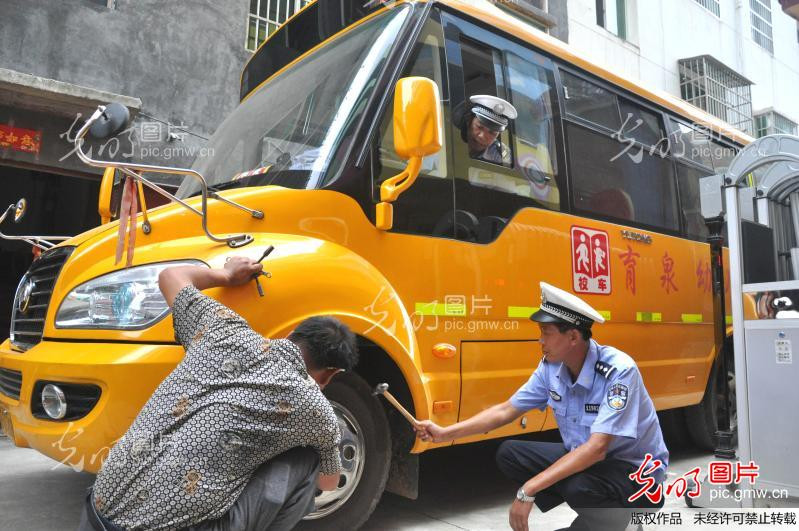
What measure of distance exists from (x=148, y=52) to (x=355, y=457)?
6.58 meters

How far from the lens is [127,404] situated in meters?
2.45

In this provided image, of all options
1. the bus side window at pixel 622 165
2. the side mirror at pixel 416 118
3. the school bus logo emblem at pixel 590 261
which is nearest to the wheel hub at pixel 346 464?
the side mirror at pixel 416 118

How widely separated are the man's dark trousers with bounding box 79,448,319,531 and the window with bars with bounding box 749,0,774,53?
2032 cm

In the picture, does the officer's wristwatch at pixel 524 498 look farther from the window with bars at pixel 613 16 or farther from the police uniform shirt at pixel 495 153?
the window with bars at pixel 613 16

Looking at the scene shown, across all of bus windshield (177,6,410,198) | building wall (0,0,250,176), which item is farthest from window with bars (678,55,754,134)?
bus windshield (177,6,410,198)

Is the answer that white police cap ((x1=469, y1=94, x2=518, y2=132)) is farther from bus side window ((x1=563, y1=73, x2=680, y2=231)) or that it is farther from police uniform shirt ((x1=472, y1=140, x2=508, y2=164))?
bus side window ((x1=563, y1=73, x2=680, y2=231))

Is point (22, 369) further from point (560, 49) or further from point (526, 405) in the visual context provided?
point (560, 49)

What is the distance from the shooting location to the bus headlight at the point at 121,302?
258 cm

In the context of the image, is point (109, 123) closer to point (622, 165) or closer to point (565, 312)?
point (565, 312)

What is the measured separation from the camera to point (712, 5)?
17078 mm

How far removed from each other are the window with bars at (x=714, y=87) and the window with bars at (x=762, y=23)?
2857mm

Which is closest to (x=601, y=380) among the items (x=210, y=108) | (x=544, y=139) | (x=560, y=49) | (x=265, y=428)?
(x=265, y=428)

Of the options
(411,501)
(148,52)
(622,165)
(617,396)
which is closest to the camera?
(617,396)

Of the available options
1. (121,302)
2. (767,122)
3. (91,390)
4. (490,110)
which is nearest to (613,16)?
(767,122)
